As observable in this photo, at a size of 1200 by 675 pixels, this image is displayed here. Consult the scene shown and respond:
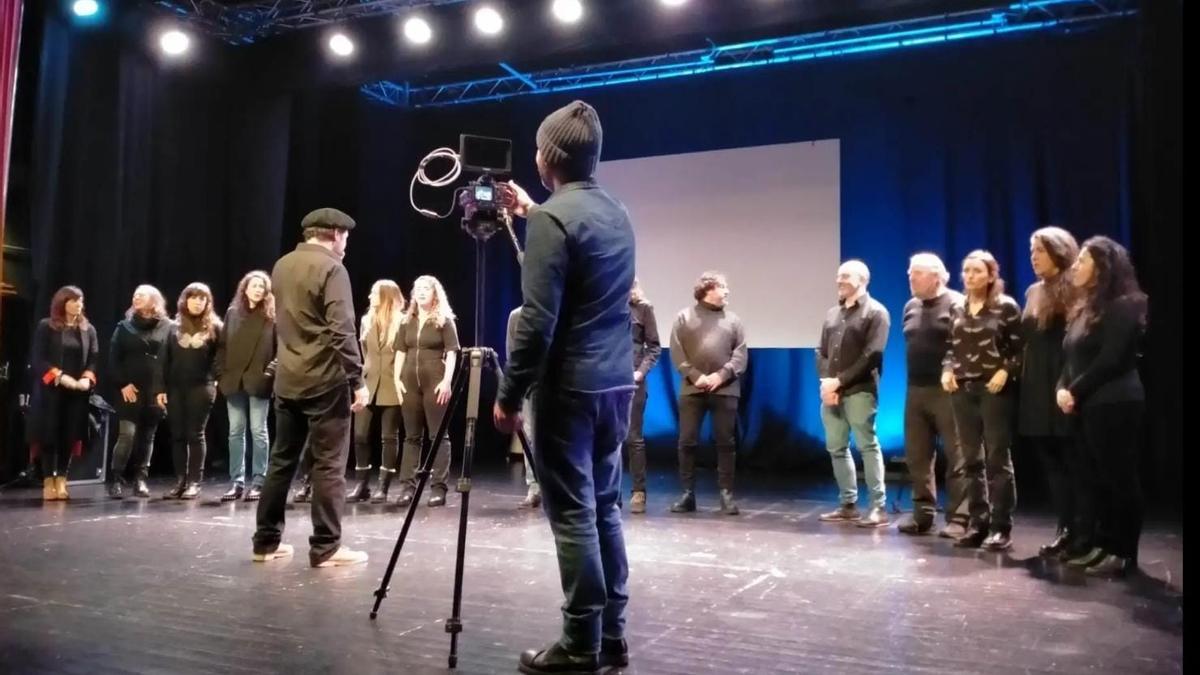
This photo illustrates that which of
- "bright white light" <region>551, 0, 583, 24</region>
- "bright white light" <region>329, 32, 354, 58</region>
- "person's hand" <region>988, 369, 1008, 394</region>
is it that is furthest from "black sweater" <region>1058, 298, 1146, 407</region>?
"bright white light" <region>329, 32, 354, 58</region>

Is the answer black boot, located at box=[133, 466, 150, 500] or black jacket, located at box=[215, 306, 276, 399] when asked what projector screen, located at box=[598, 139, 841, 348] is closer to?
black jacket, located at box=[215, 306, 276, 399]

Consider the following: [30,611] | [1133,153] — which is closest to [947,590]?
[30,611]

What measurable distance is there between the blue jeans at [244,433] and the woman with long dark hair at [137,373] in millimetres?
600

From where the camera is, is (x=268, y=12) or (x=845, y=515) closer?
(x=845, y=515)

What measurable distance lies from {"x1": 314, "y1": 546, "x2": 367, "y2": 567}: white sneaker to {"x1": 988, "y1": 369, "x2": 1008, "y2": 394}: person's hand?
2.78 metres

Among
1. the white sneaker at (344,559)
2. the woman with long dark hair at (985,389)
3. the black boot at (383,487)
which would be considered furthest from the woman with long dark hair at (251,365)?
the woman with long dark hair at (985,389)

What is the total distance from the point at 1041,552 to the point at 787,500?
2.17m

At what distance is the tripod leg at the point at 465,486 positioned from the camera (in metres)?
2.60

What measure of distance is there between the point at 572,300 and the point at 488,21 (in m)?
5.00

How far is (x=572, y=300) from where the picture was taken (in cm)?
246

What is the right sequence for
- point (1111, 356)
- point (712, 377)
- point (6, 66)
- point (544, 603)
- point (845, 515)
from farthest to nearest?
point (712, 377), point (845, 515), point (1111, 356), point (544, 603), point (6, 66)

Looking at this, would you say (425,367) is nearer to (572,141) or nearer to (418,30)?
(418,30)

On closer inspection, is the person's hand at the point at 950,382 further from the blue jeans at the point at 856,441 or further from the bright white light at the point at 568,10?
the bright white light at the point at 568,10

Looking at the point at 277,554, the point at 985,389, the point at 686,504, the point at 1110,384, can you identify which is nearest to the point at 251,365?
the point at 277,554
